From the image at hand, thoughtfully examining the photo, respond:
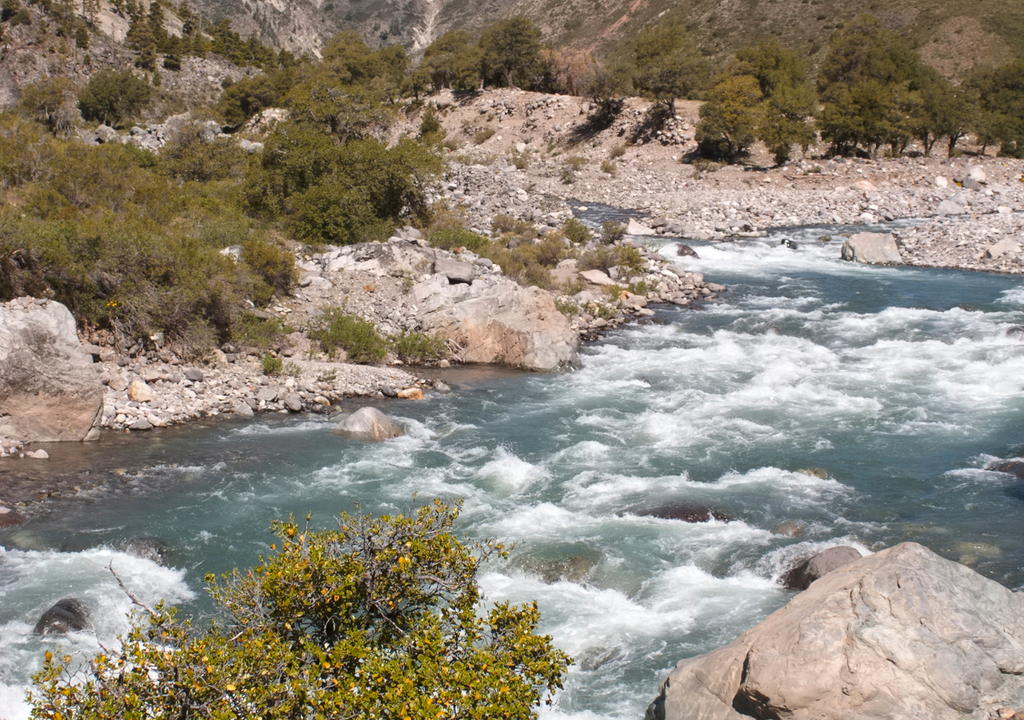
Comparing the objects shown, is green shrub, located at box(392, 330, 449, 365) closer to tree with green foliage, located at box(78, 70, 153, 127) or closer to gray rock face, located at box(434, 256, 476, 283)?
gray rock face, located at box(434, 256, 476, 283)

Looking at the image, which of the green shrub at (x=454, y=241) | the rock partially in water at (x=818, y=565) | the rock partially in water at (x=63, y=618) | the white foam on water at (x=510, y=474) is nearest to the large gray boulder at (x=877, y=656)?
the rock partially in water at (x=818, y=565)

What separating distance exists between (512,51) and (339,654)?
5814 centimetres

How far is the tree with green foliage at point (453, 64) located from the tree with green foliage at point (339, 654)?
2291 inches

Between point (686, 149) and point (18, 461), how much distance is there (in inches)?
1518

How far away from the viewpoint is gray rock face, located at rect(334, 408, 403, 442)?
13.5 meters

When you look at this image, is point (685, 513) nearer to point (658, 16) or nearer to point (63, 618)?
point (63, 618)

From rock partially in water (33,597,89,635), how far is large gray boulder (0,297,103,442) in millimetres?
4978

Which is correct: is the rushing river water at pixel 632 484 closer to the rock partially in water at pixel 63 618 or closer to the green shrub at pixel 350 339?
the rock partially in water at pixel 63 618

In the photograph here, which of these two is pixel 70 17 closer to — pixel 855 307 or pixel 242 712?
pixel 855 307

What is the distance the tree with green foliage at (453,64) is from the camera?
5981 cm

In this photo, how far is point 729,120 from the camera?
1636 inches

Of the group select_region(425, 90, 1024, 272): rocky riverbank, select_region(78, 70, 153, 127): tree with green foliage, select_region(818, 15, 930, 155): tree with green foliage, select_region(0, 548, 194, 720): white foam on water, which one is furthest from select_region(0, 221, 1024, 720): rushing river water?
select_region(78, 70, 153, 127): tree with green foliage

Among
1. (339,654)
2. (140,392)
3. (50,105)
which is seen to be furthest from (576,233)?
(50,105)

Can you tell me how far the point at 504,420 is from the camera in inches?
574
